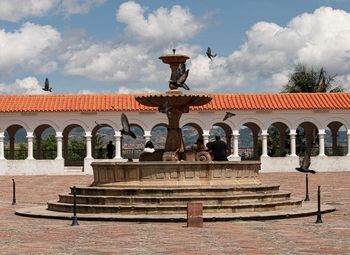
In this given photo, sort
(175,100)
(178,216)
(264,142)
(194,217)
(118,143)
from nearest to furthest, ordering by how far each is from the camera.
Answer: (194,217) < (178,216) < (175,100) < (118,143) < (264,142)

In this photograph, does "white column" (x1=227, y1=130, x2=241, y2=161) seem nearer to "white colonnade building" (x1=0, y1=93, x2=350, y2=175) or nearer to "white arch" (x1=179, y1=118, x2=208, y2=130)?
"white colonnade building" (x1=0, y1=93, x2=350, y2=175)

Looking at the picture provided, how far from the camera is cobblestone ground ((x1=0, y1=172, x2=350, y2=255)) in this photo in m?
11.4

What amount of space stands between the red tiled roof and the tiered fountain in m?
21.9

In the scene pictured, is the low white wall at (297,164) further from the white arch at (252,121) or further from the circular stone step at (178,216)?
the circular stone step at (178,216)

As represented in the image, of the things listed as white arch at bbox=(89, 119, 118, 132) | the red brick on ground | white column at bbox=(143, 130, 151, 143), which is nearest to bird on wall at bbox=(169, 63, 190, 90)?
the red brick on ground

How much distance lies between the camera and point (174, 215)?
53.0ft

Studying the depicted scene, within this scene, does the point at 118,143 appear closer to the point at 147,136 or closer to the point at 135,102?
the point at 147,136

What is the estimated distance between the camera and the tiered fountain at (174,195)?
16.5m

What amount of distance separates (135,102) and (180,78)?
20.5m

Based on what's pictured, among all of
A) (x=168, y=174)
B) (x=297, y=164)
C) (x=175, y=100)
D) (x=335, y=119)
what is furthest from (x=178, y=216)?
(x=335, y=119)

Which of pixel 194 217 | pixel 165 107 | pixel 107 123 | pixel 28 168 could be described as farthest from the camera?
pixel 107 123

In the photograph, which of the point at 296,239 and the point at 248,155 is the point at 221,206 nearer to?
the point at 296,239

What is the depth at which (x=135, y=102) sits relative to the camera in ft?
136

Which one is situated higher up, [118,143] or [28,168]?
[118,143]
